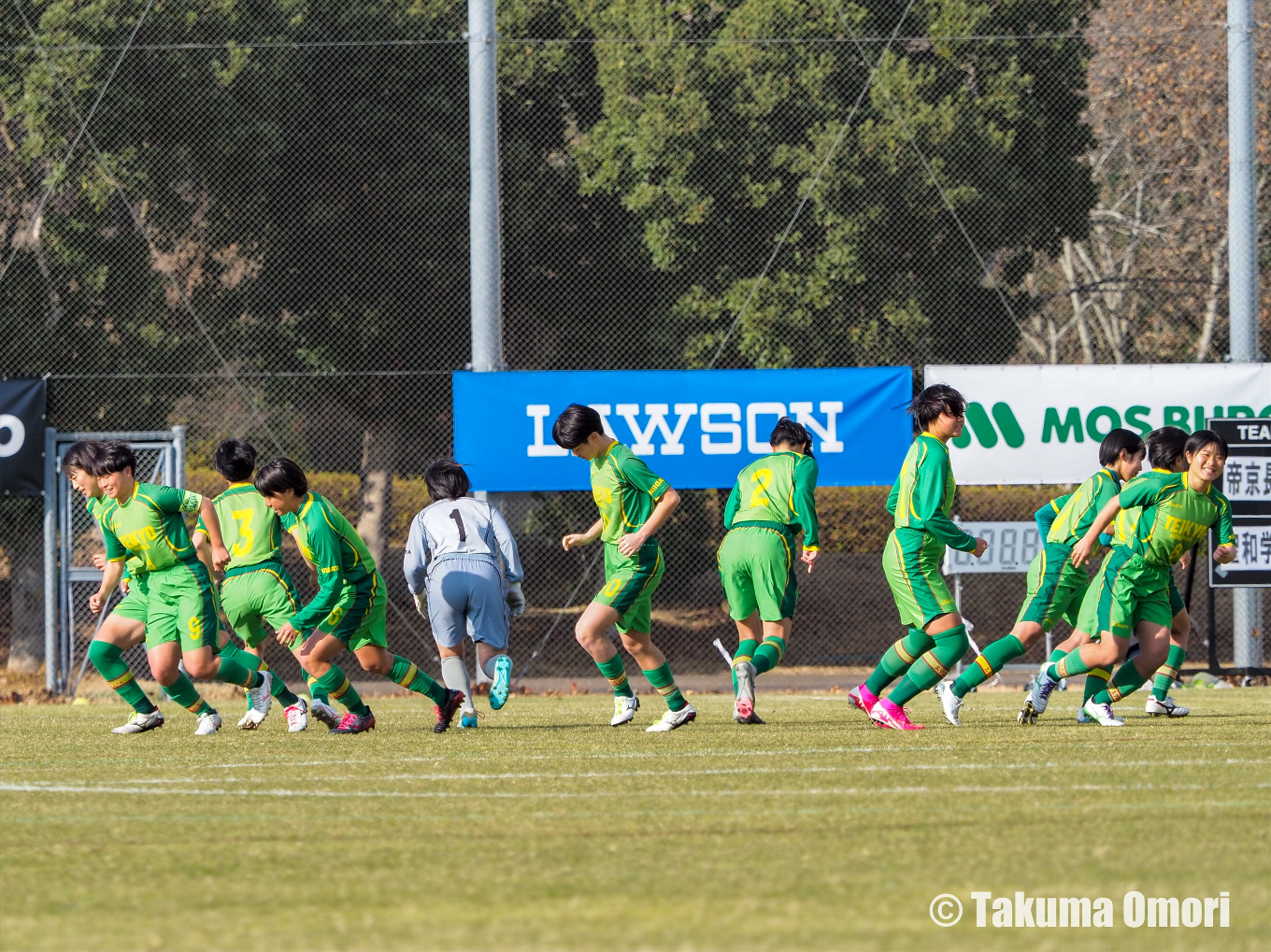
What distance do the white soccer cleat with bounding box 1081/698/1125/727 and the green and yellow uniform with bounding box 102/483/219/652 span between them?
475 centimetres

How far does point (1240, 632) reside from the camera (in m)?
14.6

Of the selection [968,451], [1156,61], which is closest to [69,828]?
[968,451]

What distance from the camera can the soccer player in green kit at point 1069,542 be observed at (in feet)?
32.5


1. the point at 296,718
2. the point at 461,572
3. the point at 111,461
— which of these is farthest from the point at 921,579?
the point at 111,461

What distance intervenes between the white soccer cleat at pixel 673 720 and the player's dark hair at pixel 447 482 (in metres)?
1.85

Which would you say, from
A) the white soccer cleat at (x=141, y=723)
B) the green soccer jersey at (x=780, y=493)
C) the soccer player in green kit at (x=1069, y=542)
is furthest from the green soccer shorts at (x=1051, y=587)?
the white soccer cleat at (x=141, y=723)

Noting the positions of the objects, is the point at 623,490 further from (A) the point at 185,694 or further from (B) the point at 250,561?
(A) the point at 185,694

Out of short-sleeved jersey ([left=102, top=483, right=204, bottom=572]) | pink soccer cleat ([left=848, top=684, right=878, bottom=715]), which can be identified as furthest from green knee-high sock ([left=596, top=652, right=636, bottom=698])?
short-sleeved jersey ([left=102, top=483, right=204, bottom=572])

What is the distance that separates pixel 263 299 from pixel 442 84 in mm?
2865

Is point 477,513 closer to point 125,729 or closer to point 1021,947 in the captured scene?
point 125,729

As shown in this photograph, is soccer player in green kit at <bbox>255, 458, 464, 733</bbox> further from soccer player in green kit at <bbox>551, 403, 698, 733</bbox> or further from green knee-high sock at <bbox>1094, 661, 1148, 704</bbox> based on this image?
green knee-high sock at <bbox>1094, 661, 1148, 704</bbox>

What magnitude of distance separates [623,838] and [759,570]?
4.25 m

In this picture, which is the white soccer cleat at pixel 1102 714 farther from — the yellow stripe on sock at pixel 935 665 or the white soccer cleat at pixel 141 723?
the white soccer cleat at pixel 141 723

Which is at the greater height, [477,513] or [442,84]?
[442,84]
